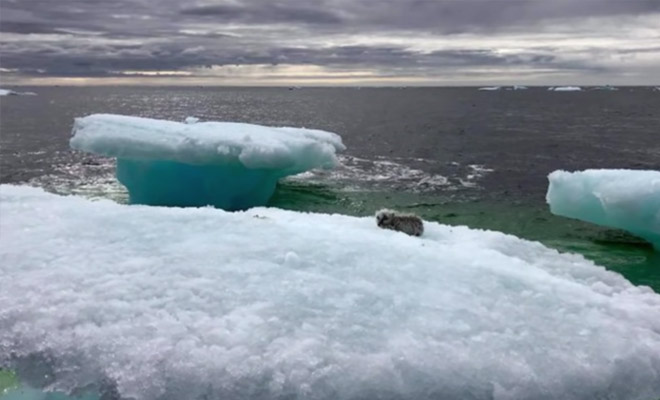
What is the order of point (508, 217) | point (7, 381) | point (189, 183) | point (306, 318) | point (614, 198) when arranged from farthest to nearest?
point (189, 183)
point (508, 217)
point (614, 198)
point (306, 318)
point (7, 381)

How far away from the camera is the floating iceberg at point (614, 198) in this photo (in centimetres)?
1141

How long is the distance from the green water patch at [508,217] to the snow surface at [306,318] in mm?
3826

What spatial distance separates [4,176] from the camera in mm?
22406

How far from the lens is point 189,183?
15984 mm

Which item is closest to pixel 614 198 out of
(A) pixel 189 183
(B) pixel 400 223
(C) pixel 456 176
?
(B) pixel 400 223

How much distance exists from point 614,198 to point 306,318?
7767 millimetres

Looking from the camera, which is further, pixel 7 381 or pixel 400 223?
pixel 400 223

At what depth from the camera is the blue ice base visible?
15461 millimetres

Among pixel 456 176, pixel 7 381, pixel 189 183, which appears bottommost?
pixel 456 176

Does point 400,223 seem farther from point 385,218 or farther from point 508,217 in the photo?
point 508,217

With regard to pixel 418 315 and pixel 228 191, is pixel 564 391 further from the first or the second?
pixel 228 191

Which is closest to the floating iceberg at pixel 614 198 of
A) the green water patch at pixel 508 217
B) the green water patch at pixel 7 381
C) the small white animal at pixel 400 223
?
the green water patch at pixel 508 217

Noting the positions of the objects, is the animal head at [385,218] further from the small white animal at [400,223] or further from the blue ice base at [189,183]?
the blue ice base at [189,183]

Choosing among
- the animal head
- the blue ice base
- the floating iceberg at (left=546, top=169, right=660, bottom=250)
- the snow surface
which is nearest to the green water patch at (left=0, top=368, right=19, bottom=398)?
the snow surface
